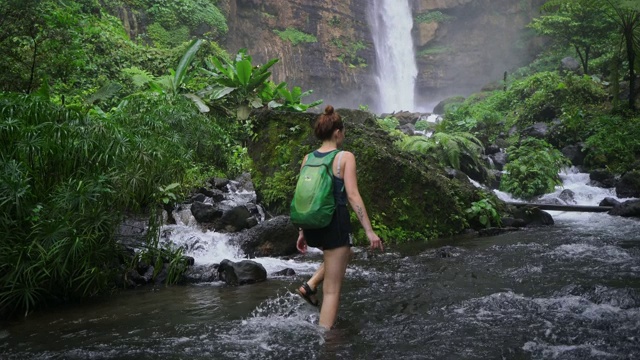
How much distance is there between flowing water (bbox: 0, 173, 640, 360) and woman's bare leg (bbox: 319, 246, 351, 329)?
0.42 feet

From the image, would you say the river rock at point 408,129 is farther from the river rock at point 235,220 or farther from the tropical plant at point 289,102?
the river rock at point 235,220

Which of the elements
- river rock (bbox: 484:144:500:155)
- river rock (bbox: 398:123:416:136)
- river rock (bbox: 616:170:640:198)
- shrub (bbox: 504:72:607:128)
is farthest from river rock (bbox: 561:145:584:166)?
river rock (bbox: 398:123:416:136)

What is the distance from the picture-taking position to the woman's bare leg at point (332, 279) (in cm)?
375

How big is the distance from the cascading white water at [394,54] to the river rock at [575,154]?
21.4 metres

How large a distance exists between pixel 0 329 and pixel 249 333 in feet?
6.88

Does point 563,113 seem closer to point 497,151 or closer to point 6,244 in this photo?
point 497,151

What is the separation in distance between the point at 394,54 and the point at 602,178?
26286 millimetres

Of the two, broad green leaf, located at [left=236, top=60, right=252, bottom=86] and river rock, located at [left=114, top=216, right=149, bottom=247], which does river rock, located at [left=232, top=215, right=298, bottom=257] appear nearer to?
river rock, located at [left=114, top=216, right=149, bottom=247]

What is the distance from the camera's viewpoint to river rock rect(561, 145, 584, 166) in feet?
48.8

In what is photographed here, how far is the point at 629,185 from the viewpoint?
11695mm

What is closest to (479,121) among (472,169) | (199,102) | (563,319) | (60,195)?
(472,169)

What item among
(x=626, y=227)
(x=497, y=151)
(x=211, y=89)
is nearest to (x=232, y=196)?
(x=211, y=89)

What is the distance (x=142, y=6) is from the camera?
65.5 feet

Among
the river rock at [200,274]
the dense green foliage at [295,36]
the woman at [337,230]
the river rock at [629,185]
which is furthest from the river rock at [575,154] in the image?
the dense green foliage at [295,36]
